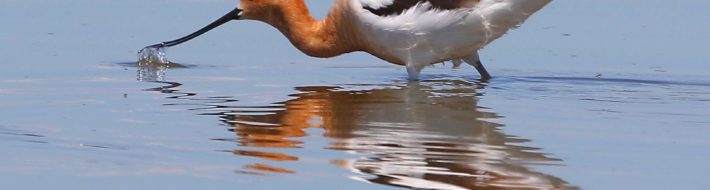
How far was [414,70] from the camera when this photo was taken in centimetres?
1114

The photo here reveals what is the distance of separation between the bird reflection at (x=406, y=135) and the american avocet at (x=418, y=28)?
0.24 metres

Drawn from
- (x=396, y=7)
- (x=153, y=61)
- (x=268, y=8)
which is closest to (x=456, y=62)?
(x=396, y=7)

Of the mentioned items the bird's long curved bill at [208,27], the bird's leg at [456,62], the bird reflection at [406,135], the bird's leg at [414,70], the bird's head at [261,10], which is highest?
the bird's head at [261,10]

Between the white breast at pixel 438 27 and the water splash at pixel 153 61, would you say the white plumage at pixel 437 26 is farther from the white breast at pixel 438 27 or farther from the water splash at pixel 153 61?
the water splash at pixel 153 61

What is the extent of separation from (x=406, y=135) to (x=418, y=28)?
2.38m

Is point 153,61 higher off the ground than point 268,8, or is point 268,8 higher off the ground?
point 268,8

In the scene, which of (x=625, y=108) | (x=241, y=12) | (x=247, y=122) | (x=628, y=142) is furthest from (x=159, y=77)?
(x=628, y=142)

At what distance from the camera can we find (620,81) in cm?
1115

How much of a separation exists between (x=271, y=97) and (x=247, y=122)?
124cm

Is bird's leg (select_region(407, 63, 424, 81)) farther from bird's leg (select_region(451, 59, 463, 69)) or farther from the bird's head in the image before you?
the bird's head

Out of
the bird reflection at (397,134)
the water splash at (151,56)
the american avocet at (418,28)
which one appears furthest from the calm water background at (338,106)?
the american avocet at (418,28)

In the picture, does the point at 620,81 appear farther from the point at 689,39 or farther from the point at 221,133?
the point at 221,133

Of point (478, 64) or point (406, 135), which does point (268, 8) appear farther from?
point (406, 135)

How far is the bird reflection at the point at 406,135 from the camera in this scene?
7195 millimetres
